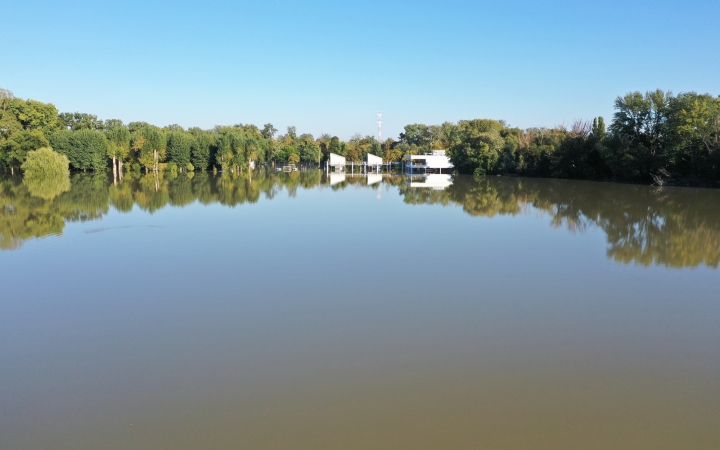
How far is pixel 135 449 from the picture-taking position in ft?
12.3

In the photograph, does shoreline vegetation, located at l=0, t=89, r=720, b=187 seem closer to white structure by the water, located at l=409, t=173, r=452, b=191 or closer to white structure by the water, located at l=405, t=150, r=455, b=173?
white structure by the water, located at l=405, t=150, r=455, b=173

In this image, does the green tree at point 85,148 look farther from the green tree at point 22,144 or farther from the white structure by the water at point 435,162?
the white structure by the water at point 435,162

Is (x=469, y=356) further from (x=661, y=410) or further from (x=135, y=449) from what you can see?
(x=135, y=449)

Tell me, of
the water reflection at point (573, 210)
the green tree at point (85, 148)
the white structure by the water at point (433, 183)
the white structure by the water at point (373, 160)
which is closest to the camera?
the water reflection at point (573, 210)

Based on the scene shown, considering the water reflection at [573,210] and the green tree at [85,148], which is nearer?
the water reflection at [573,210]

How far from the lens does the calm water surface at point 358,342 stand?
13.2 ft

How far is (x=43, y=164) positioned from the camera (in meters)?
37.0

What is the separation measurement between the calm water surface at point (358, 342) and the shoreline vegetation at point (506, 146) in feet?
71.9

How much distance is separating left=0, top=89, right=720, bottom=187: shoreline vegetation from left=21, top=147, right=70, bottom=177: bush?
7.78 ft

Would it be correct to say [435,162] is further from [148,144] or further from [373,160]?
[148,144]

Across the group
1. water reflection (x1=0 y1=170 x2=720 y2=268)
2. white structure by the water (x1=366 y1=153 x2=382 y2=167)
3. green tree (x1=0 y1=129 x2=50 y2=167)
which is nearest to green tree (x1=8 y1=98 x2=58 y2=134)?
green tree (x1=0 y1=129 x2=50 y2=167)

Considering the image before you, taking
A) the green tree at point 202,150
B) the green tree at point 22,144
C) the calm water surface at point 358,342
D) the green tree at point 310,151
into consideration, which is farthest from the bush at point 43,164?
the green tree at point 310,151

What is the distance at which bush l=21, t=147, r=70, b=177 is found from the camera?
36.8 meters

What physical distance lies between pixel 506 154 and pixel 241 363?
45.3 metres
